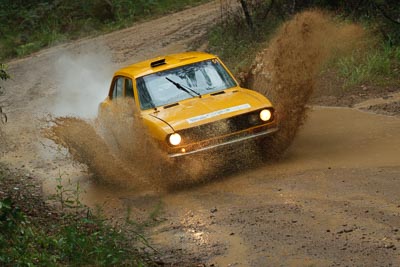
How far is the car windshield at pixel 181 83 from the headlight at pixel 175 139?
1.08 m

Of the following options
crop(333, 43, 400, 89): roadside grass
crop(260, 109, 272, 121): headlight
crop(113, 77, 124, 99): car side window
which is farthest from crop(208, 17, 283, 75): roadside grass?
crop(260, 109, 272, 121): headlight

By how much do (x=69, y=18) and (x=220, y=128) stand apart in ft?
66.6

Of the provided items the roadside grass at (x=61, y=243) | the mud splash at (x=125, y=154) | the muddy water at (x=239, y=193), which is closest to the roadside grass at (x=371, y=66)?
the muddy water at (x=239, y=193)

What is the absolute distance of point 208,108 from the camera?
1066 centimetres

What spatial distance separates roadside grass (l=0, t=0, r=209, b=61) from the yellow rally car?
16575 mm

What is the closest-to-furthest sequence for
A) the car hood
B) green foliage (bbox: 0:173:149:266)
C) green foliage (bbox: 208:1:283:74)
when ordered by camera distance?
1. green foliage (bbox: 0:173:149:266)
2. the car hood
3. green foliage (bbox: 208:1:283:74)

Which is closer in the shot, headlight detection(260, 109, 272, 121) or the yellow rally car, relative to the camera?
the yellow rally car

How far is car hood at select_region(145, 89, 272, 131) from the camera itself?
34.1 ft

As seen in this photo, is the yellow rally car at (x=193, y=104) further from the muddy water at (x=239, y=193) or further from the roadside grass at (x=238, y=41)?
the roadside grass at (x=238, y=41)

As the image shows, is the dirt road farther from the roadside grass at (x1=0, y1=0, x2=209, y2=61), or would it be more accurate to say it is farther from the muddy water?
the roadside grass at (x1=0, y1=0, x2=209, y2=61)

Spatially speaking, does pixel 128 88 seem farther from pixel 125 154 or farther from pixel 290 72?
pixel 290 72

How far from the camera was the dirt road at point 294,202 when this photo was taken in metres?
7.73

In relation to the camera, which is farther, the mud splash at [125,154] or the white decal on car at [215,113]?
the mud splash at [125,154]

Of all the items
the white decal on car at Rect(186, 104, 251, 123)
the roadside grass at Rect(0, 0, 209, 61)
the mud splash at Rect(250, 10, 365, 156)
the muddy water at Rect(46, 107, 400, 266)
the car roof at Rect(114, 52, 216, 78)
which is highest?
the car roof at Rect(114, 52, 216, 78)
